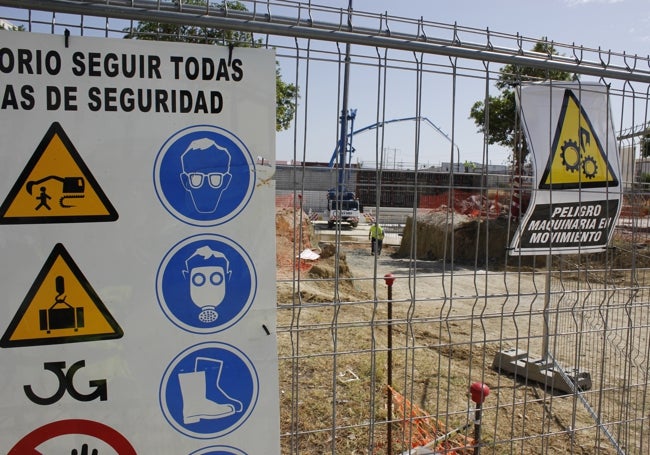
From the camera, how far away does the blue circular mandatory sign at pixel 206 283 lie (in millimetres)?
1883

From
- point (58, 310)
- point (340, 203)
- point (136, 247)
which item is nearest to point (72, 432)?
point (58, 310)

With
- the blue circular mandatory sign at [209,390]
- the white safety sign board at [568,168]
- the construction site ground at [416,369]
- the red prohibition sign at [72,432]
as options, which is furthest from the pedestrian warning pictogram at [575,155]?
the red prohibition sign at [72,432]

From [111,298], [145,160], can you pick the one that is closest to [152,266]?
[111,298]

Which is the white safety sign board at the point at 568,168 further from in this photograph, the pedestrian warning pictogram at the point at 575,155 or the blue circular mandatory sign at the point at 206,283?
the blue circular mandatory sign at the point at 206,283

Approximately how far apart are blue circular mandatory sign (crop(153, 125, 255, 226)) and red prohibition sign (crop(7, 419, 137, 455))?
82cm

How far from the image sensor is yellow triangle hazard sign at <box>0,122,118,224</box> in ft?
5.65

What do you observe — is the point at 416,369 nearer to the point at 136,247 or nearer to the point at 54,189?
the point at 136,247

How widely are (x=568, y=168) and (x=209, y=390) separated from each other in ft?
6.69

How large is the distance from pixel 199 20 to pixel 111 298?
1.06 meters

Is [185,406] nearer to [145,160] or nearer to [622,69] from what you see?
[145,160]

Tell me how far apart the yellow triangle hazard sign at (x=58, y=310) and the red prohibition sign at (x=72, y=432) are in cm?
31

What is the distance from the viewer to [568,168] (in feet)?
8.56

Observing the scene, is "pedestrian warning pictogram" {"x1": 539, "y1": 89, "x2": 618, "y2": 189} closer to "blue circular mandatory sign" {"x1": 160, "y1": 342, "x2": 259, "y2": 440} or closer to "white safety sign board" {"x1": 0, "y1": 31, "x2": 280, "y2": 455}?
"white safety sign board" {"x1": 0, "y1": 31, "x2": 280, "y2": 455}

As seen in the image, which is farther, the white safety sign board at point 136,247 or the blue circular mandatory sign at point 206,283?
the blue circular mandatory sign at point 206,283
